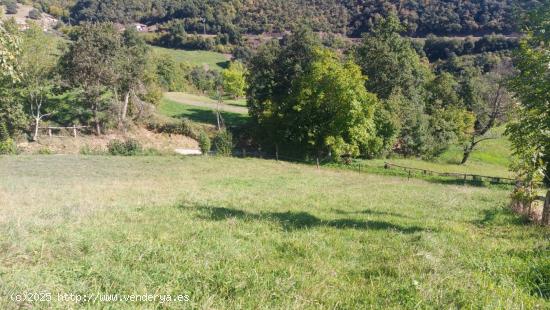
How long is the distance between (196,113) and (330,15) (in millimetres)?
135336

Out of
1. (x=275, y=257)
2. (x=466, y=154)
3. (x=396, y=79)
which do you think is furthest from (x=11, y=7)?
(x=275, y=257)

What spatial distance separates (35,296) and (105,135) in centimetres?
5105

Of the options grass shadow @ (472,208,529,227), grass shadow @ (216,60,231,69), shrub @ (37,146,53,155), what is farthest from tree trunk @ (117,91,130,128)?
grass shadow @ (216,60,231,69)

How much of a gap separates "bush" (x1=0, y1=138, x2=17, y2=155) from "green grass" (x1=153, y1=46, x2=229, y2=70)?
91344 mm

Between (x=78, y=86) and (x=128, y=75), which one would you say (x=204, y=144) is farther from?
(x=78, y=86)

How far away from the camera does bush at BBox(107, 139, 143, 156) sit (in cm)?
4259

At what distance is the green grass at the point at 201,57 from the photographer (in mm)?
129225

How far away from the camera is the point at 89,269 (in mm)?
5230

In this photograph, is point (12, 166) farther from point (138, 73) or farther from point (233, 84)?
point (233, 84)

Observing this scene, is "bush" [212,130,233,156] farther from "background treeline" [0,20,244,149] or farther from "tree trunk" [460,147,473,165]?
"tree trunk" [460,147,473,165]

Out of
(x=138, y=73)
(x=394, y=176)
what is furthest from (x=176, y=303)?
(x=138, y=73)

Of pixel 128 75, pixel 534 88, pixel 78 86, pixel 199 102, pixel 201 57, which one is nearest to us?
pixel 534 88

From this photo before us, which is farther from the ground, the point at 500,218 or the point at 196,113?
the point at 500,218

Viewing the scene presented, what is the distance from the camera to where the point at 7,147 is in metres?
38.9
